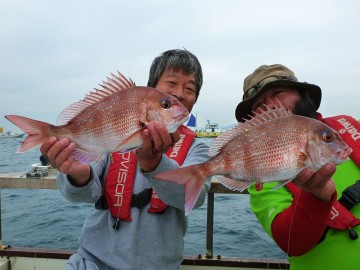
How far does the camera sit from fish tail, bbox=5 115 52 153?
205cm

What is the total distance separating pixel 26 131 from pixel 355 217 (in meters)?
2.55

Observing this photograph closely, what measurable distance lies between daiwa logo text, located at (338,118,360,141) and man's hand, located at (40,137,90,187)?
2.44 metres

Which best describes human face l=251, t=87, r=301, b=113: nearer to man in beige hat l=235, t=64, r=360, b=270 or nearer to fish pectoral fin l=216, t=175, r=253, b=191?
man in beige hat l=235, t=64, r=360, b=270

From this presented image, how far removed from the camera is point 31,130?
2.12 metres

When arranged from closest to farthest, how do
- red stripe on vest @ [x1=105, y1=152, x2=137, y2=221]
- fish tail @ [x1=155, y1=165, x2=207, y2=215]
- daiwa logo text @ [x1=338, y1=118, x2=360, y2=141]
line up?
fish tail @ [x1=155, y1=165, x2=207, y2=215] < red stripe on vest @ [x1=105, y1=152, x2=137, y2=221] < daiwa logo text @ [x1=338, y1=118, x2=360, y2=141]

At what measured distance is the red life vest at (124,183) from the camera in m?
2.69

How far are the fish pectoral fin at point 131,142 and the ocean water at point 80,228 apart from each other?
5.89 metres

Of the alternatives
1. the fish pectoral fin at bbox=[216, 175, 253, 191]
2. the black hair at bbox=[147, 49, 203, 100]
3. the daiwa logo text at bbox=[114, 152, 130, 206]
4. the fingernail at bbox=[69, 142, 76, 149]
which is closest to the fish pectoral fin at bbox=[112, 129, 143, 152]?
the fingernail at bbox=[69, 142, 76, 149]

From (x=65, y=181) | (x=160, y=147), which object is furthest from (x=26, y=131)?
(x=160, y=147)

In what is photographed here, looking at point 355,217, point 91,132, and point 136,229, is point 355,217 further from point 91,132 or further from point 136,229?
point 91,132

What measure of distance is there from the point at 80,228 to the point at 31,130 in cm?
829

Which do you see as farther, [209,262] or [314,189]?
[209,262]

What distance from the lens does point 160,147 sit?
2.16 meters

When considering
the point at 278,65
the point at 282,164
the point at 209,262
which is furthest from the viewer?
the point at 209,262
